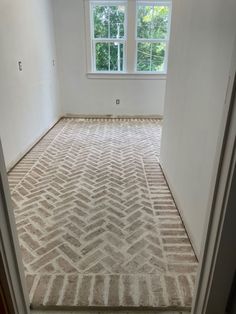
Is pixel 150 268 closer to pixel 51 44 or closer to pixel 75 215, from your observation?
pixel 75 215

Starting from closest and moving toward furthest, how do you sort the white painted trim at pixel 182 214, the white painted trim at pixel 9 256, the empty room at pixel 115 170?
1. the white painted trim at pixel 9 256
2. the empty room at pixel 115 170
3. the white painted trim at pixel 182 214

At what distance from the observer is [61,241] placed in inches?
75.5

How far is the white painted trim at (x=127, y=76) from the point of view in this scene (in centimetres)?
534

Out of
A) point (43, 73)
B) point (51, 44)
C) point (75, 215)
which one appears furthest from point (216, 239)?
point (51, 44)

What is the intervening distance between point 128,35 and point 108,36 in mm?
432

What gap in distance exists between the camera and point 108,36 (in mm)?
5148

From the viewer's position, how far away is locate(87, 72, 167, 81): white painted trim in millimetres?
5344

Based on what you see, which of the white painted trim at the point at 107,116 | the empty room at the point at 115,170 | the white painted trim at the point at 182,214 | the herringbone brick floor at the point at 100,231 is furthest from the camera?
the white painted trim at the point at 107,116

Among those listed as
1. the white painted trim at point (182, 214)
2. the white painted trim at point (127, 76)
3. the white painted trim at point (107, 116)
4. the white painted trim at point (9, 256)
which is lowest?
the white painted trim at point (107, 116)

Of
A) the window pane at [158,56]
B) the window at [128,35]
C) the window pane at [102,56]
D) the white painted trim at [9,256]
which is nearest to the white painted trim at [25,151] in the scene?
the window pane at [102,56]

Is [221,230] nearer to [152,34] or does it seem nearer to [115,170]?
[115,170]

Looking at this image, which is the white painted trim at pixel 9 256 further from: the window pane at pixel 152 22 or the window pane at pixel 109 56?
the window pane at pixel 152 22

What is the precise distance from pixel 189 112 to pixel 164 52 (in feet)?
12.6

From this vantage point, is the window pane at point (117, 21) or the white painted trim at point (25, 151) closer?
the white painted trim at point (25, 151)
